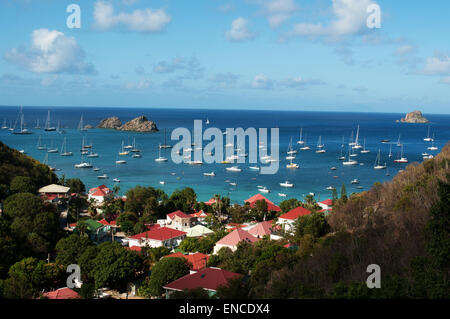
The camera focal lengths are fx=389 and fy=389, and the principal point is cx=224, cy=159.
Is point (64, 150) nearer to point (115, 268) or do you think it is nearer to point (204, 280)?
point (115, 268)

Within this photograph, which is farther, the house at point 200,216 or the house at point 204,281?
the house at point 200,216

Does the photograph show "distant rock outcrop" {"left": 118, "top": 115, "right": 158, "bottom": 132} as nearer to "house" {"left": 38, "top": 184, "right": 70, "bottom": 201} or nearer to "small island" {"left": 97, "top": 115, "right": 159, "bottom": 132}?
"small island" {"left": 97, "top": 115, "right": 159, "bottom": 132}

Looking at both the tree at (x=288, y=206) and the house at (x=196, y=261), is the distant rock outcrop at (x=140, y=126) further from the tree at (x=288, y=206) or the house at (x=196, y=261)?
the house at (x=196, y=261)

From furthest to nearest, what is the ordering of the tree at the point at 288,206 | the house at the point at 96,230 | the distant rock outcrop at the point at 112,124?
the distant rock outcrop at the point at 112,124 → the tree at the point at 288,206 → the house at the point at 96,230

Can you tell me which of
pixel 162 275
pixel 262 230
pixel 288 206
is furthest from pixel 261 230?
pixel 162 275

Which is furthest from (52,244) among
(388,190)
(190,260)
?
(388,190)

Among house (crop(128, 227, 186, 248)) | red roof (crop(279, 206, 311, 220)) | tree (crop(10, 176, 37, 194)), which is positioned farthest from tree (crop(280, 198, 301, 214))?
tree (crop(10, 176, 37, 194))

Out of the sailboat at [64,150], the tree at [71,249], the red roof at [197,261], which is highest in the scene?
the sailboat at [64,150]

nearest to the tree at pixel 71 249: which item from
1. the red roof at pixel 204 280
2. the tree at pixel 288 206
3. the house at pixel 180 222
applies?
the red roof at pixel 204 280

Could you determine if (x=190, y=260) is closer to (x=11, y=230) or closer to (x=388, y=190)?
(x=11, y=230)
